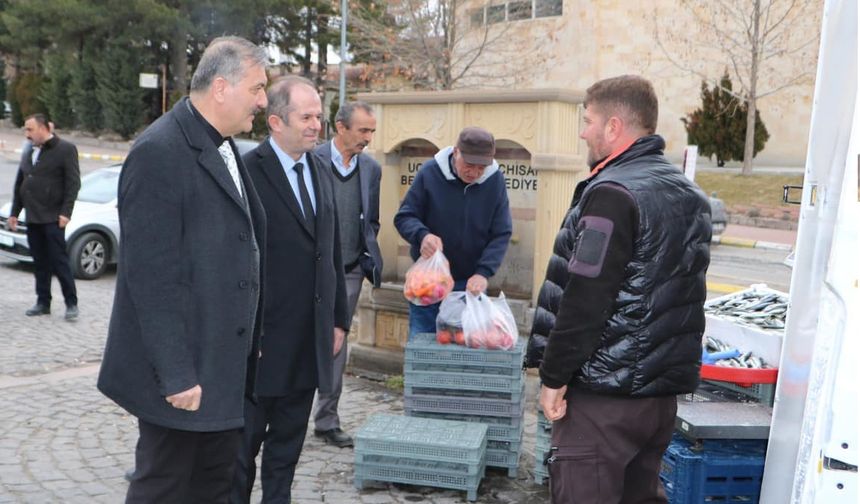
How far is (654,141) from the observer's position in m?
3.14

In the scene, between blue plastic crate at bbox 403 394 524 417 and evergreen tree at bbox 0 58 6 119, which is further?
evergreen tree at bbox 0 58 6 119

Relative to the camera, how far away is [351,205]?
5309 millimetres

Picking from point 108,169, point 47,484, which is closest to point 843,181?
point 47,484

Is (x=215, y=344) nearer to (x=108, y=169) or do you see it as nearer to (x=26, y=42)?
(x=108, y=169)

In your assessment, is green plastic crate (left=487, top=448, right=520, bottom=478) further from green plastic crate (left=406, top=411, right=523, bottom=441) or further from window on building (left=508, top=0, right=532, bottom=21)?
window on building (left=508, top=0, right=532, bottom=21)

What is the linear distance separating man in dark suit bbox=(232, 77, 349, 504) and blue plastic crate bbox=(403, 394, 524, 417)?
110 centimetres

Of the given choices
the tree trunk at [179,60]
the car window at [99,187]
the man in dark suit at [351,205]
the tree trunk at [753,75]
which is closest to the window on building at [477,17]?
the tree trunk at [753,75]

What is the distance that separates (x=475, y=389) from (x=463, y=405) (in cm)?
13

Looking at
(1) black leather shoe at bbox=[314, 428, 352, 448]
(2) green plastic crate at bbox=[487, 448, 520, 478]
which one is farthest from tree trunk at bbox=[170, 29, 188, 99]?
(2) green plastic crate at bbox=[487, 448, 520, 478]

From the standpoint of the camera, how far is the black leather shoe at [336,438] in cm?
527

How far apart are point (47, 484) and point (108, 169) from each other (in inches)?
338

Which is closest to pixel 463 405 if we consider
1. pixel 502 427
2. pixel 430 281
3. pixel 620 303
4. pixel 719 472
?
pixel 502 427

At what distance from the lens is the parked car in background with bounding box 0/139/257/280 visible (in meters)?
10.8

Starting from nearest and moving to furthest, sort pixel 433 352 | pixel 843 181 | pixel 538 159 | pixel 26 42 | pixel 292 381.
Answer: pixel 843 181, pixel 292 381, pixel 433 352, pixel 538 159, pixel 26 42
